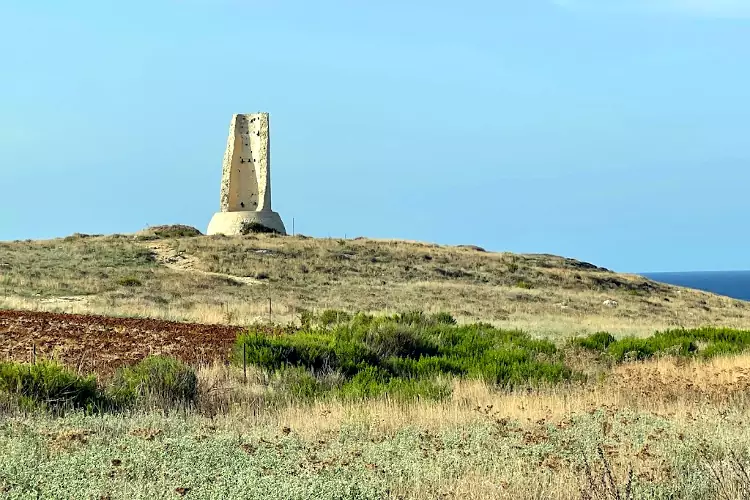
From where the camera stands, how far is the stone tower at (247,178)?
5594 centimetres

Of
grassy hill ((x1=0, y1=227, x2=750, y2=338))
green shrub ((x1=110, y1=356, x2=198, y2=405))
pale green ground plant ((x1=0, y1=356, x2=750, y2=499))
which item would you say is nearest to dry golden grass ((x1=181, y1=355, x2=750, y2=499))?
pale green ground plant ((x1=0, y1=356, x2=750, y2=499))

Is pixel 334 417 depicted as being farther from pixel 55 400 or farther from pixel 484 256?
pixel 484 256

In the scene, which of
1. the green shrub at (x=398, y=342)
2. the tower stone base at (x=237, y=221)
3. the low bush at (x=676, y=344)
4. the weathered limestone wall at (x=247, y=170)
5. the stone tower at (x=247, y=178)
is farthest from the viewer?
the weathered limestone wall at (x=247, y=170)

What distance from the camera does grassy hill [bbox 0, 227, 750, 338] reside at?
27634mm

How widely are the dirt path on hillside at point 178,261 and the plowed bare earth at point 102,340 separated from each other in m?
18.4

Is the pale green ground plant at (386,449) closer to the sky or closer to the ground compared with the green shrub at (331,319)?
closer to the ground

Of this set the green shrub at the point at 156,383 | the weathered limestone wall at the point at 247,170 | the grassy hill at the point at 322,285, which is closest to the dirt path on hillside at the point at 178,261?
the grassy hill at the point at 322,285

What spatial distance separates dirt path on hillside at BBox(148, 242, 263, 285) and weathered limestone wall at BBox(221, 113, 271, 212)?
29.6ft

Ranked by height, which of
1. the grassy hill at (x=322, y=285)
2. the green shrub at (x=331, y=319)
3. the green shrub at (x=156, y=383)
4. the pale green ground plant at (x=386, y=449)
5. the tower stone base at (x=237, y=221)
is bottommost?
the pale green ground plant at (x=386, y=449)

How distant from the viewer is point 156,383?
10.1 metres

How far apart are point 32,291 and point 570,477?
2765 cm

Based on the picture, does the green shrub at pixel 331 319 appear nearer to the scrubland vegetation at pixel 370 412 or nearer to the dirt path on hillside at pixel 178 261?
the scrubland vegetation at pixel 370 412

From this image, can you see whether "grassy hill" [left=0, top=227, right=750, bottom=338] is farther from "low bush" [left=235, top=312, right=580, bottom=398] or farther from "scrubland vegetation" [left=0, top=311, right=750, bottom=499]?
"scrubland vegetation" [left=0, top=311, right=750, bottom=499]

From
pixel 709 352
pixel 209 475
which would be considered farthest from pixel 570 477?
pixel 709 352
